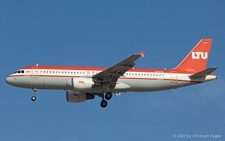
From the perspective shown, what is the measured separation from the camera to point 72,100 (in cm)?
5997

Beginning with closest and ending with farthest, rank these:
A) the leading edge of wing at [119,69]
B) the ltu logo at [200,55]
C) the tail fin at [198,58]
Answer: the leading edge of wing at [119,69] < the tail fin at [198,58] < the ltu logo at [200,55]

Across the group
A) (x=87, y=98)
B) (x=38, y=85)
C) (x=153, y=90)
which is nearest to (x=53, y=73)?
(x=38, y=85)

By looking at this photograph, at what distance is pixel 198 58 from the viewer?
201 ft

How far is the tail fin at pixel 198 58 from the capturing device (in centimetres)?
6044

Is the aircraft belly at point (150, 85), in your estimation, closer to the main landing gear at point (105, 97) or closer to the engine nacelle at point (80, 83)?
the main landing gear at point (105, 97)

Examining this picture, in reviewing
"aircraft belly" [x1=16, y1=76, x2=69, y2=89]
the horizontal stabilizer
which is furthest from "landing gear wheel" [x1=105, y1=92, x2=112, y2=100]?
the horizontal stabilizer

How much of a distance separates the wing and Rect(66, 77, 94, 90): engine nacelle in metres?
0.79

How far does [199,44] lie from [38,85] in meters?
19.7

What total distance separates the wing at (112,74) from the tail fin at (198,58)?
316 inches

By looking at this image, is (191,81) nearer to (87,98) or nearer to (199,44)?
(199,44)

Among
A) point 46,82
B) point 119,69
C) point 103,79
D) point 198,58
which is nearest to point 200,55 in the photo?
point 198,58

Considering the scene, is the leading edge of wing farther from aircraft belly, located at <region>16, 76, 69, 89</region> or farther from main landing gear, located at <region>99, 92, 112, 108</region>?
aircraft belly, located at <region>16, 76, 69, 89</region>

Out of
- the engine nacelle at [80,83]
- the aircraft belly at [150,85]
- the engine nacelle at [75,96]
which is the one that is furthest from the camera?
the engine nacelle at [75,96]

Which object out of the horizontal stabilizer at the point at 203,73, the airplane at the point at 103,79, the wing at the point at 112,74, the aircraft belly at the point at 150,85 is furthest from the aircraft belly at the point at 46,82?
the horizontal stabilizer at the point at 203,73
